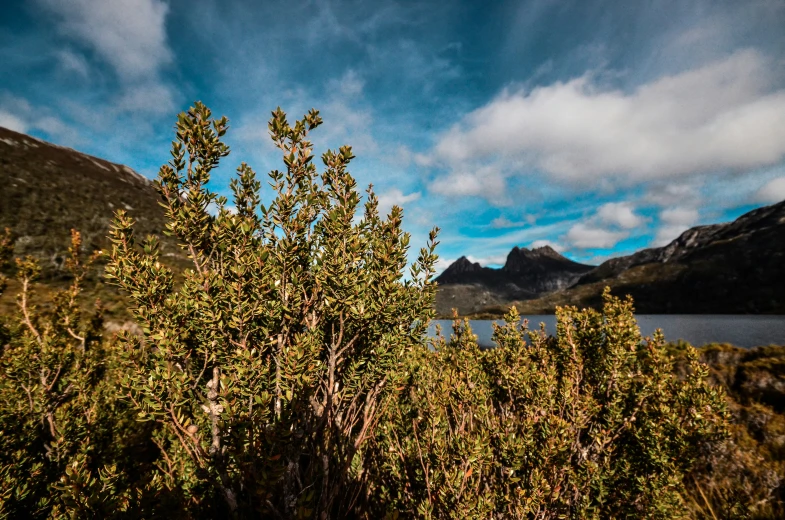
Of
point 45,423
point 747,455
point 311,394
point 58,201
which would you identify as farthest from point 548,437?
point 58,201

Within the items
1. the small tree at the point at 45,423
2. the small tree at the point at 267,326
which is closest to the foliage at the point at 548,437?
the small tree at the point at 267,326

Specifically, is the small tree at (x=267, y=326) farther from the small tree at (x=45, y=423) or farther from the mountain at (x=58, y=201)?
the mountain at (x=58, y=201)

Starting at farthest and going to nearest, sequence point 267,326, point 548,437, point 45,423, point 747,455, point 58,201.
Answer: point 58,201, point 747,455, point 45,423, point 548,437, point 267,326

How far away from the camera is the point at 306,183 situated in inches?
198

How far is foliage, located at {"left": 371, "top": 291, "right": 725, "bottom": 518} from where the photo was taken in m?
5.61

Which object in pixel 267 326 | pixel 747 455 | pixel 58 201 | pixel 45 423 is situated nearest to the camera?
pixel 267 326

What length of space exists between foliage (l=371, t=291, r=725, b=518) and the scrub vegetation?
51 mm

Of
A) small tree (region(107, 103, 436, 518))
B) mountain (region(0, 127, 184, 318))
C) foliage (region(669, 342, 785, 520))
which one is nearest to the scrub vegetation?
small tree (region(107, 103, 436, 518))

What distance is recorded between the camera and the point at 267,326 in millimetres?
4156

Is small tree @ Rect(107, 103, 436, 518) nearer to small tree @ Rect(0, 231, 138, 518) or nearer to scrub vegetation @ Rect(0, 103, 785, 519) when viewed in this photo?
scrub vegetation @ Rect(0, 103, 785, 519)

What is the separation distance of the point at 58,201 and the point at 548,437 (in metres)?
91.8

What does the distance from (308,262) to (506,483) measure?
5615mm

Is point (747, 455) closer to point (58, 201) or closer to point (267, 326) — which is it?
point (267, 326)

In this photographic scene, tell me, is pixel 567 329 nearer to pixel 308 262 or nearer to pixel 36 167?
pixel 308 262
